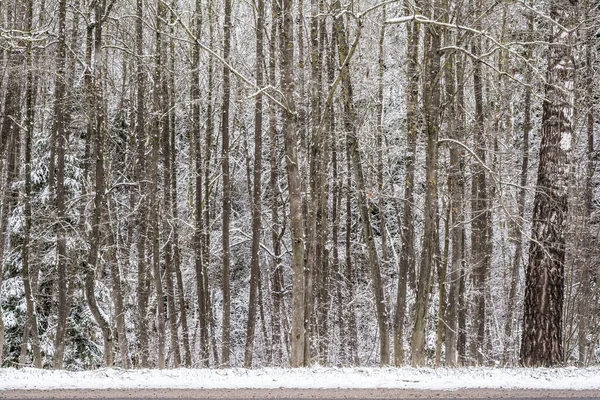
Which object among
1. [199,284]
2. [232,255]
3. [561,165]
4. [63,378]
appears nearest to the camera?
[63,378]

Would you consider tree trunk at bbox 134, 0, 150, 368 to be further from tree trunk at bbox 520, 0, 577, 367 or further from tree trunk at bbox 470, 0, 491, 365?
tree trunk at bbox 520, 0, 577, 367

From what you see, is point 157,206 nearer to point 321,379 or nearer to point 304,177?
point 304,177

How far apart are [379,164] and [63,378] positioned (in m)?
14.2

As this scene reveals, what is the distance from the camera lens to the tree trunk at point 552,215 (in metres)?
10.8

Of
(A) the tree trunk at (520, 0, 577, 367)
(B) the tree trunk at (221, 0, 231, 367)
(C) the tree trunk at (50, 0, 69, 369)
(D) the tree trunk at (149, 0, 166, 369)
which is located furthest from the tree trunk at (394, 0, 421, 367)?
(C) the tree trunk at (50, 0, 69, 369)

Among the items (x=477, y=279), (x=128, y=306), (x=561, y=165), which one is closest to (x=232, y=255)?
(x=128, y=306)

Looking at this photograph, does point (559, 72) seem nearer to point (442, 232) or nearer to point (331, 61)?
point (331, 61)

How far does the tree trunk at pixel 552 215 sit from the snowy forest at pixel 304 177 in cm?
3

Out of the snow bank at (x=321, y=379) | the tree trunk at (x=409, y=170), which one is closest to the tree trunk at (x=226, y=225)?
the tree trunk at (x=409, y=170)

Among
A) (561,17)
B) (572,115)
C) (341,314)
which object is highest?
(561,17)

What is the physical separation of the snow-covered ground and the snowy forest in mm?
2291

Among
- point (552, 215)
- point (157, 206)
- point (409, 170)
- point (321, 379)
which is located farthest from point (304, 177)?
point (321, 379)

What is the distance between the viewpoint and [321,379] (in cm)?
856

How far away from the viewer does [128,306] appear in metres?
25.4
